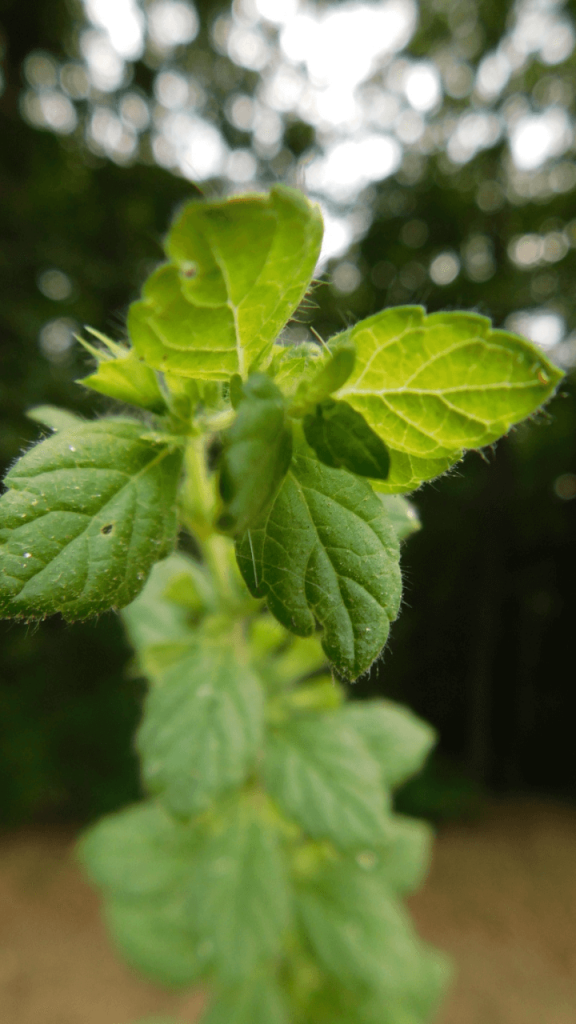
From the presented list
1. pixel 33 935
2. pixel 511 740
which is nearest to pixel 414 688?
pixel 511 740

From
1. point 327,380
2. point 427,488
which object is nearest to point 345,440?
point 327,380

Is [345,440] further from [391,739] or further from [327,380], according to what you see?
[391,739]

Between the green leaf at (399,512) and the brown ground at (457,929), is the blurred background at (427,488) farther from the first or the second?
the green leaf at (399,512)

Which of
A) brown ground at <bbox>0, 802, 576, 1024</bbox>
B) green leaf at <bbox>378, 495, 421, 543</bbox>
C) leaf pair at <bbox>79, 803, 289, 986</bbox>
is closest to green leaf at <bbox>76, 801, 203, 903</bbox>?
leaf pair at <bbox>79, 803, 289, 986</bbox>

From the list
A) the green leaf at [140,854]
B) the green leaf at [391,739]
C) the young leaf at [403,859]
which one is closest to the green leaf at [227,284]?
the green leaf at [391,739]

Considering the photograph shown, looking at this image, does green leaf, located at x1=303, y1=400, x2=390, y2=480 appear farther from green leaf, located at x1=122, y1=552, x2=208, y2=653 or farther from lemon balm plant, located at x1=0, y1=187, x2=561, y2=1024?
green leaf, located at x1=122, y1=552, x2=208, y2=653

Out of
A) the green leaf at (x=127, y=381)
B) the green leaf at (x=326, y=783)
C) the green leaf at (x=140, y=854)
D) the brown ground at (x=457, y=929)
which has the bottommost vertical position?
the brown ground at (x=457, y=929)

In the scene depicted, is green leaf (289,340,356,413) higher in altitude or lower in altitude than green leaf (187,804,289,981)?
higher

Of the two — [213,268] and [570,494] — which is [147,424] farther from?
[570,494]
